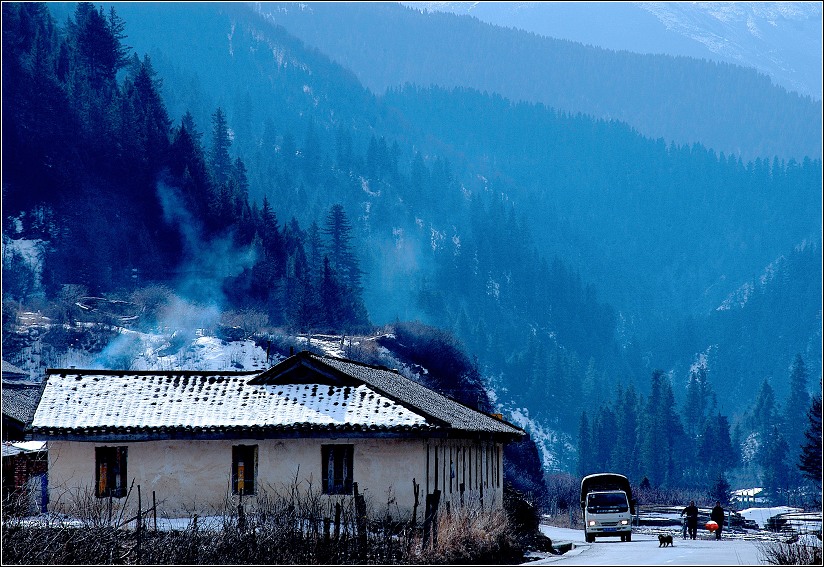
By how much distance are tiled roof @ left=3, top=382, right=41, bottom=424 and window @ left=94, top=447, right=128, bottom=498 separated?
30.8 ft

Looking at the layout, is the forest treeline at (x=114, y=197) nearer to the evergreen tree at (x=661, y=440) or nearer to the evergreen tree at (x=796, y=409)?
the evergreen tree at (x=661, y=440)

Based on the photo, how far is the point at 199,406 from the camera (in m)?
39.3

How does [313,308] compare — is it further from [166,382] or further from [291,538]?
[291,538]

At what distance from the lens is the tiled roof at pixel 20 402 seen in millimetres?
51725

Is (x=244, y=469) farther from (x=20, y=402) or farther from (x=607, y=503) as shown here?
(x=20, y=402)

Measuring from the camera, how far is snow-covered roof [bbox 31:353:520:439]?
37219 millimetres

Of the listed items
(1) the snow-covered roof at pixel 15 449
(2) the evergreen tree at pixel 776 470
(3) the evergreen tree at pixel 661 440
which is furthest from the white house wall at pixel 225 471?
(3) the evergreen tree at pixel 661 440

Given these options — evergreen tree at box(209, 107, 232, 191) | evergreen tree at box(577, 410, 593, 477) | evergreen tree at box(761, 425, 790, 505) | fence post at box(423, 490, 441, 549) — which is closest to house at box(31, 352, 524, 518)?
fence post at box(423, 490, 441, 549)

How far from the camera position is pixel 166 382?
41.7 meters

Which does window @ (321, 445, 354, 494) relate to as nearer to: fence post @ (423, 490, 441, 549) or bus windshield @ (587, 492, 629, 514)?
fence post @ (423, 490, 441, 549)

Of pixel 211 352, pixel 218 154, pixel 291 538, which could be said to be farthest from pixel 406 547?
pixel 218 154

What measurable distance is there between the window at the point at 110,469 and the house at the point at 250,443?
0.10 feet

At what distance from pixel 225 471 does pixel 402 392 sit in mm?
7544

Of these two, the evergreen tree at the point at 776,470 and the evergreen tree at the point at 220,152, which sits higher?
the evergreen tree at the point at 220,152
